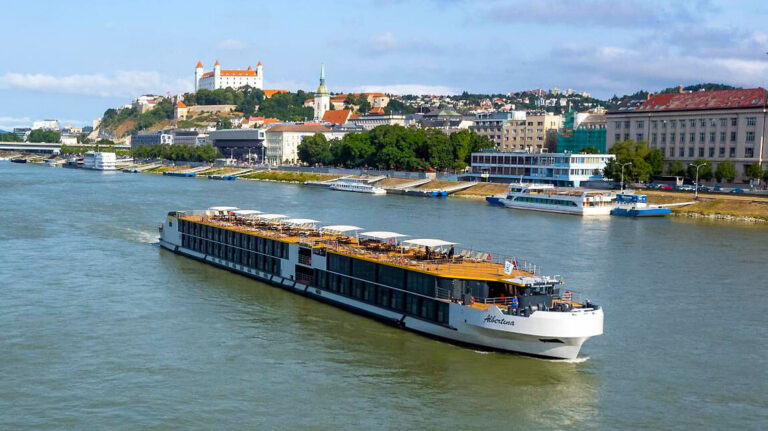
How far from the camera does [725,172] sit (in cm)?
9412

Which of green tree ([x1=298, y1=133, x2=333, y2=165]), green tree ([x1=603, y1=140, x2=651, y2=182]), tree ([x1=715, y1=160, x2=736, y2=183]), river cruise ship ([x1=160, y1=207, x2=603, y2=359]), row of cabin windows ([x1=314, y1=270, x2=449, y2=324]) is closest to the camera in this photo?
river cruise ship ([x1=160, y1=207, x2=603, y2=359])

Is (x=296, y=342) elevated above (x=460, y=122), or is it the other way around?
(x=460, y=122)

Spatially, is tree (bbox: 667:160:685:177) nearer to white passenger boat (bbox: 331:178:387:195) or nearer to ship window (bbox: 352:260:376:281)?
white passenger boat (bbox: 331:178:387:195)

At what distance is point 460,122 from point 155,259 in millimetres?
Result: 123587

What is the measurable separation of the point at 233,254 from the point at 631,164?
65.7 m

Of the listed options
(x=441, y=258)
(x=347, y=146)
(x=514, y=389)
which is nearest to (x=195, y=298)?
(x=441, y=258)

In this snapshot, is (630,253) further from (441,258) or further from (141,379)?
(141,379)

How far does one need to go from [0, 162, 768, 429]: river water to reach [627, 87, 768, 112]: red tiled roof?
2210 inches

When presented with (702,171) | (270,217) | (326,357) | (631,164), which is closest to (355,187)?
(631,164)

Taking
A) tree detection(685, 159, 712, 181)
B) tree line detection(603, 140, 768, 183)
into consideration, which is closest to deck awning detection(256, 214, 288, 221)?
tree line detection(603, 140, 768, 183)

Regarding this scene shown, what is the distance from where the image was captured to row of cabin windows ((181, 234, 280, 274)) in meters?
40.4

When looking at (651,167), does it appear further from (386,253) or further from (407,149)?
(386,253)

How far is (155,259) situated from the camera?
46.9 metres

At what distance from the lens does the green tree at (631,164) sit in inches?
3807
